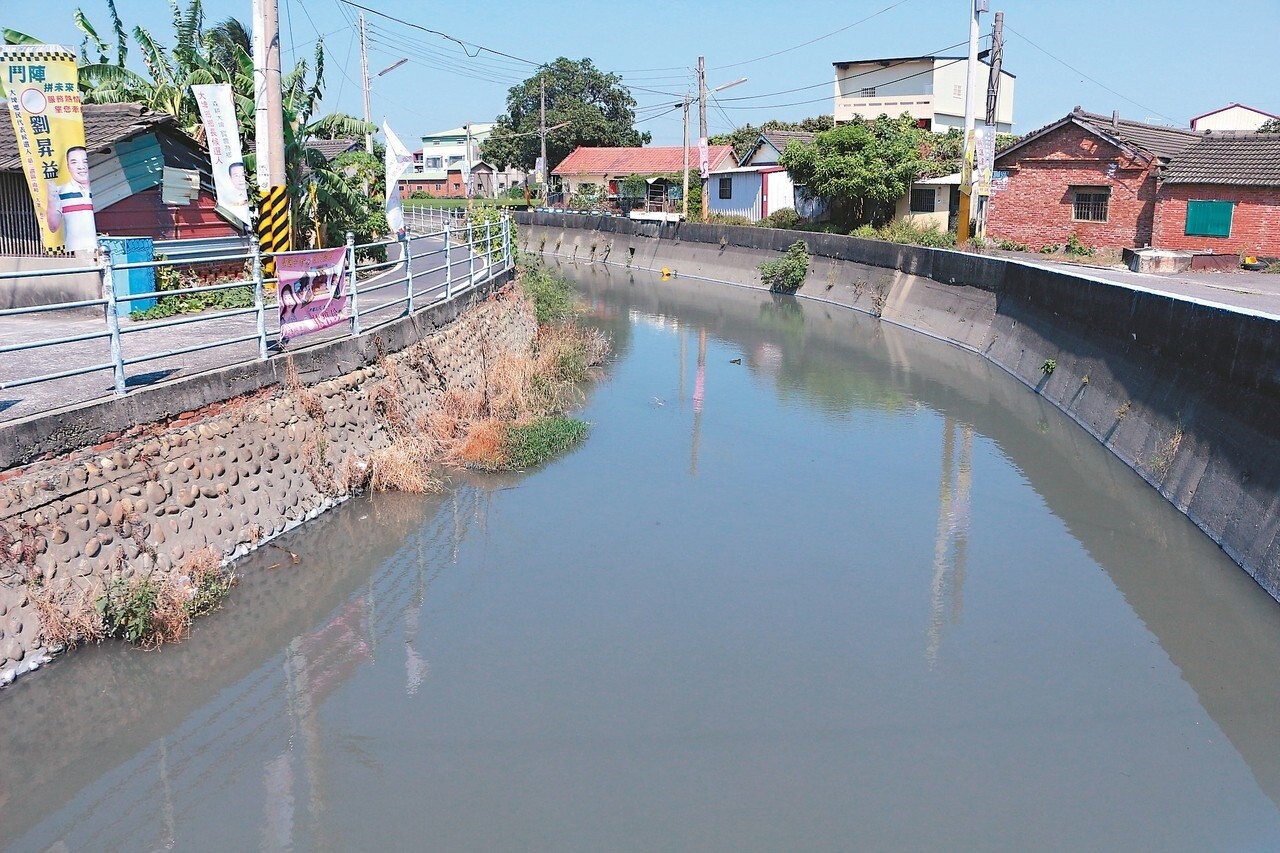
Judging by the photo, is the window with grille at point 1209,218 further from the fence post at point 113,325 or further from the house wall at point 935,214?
the fence post at point 113,325

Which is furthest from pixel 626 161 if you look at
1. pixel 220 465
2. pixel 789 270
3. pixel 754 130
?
pixel 220 465

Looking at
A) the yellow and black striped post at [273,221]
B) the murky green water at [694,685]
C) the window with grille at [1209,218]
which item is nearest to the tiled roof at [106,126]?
the yellow and black striped post at [273,221]

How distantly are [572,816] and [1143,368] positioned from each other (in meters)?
11.0

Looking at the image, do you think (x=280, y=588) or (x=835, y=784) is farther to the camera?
(x=280, y=588)

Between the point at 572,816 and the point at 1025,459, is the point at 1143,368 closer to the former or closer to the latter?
the point at 1025,459

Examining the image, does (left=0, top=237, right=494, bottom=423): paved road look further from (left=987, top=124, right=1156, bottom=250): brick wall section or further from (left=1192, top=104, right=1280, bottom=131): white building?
(left=1192, top=104, right=1280, bottom=131): white building

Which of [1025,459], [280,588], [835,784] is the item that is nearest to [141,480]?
[280,588]

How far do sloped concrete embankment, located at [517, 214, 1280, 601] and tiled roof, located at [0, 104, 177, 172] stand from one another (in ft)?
53.0

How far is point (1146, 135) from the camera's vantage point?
3206 cm

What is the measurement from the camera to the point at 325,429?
12.3 m

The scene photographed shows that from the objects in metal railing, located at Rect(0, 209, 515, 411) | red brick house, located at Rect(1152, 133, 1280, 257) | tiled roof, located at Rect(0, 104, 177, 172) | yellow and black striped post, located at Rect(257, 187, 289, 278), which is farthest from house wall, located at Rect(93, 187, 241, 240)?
red brick house, located at Rect(1152, 133, 1280, 257)

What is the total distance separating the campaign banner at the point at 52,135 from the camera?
49.5 ft

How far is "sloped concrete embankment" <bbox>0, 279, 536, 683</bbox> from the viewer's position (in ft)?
27.1

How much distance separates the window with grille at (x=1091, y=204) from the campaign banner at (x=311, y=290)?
24.8 metres
